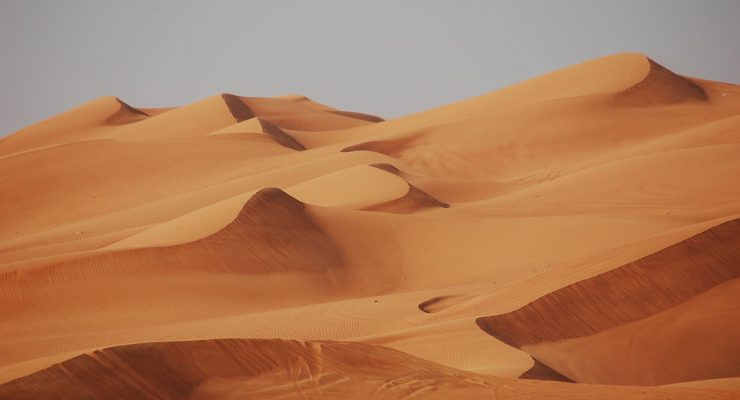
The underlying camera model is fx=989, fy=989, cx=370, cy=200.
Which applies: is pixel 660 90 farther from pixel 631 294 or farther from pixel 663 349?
pixel 663 349

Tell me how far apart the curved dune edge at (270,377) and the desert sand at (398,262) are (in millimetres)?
24

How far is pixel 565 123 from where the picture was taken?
42875 millimetres

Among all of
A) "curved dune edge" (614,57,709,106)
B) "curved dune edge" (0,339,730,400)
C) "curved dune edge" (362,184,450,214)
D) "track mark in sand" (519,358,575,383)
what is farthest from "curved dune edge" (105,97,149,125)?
"curved dune edge" (0,339,730,400)

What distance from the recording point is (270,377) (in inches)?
337

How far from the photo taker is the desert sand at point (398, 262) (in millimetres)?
8883

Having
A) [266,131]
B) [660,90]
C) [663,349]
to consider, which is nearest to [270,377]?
[663,349]

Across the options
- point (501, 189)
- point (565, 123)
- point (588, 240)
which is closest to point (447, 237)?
point (588, 240)

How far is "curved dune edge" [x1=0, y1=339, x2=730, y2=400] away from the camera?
7699 millimetres

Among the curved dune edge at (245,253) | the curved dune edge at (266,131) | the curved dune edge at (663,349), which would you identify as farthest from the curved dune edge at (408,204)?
the curved dune edge at (266,131)

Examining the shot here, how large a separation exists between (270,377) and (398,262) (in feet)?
47.7

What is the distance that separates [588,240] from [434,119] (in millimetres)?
29445

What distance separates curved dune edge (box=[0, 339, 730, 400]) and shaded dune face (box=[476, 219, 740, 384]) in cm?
460

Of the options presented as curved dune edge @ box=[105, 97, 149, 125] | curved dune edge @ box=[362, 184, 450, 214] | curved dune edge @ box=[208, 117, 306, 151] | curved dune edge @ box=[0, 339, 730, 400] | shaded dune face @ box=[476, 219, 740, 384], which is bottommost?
curved dune edge @ box=[0, 339, 730, 400]

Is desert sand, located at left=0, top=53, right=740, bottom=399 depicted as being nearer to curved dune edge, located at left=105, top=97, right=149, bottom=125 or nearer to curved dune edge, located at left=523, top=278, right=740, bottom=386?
curved dune edge, located at left=523, top=278, right=740, bottom=386
